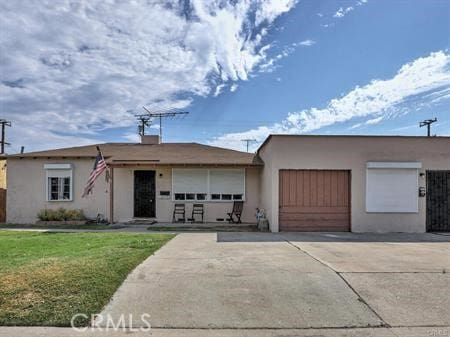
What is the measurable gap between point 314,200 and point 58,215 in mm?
10513

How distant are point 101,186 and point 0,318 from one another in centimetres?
1311

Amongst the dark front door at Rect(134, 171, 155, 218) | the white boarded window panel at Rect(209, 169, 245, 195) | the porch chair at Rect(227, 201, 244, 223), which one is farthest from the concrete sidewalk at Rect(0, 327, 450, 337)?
the dark front door at Rect(134, 171, 155, 218)

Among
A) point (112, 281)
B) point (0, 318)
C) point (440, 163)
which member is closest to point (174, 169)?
point (440, 163)

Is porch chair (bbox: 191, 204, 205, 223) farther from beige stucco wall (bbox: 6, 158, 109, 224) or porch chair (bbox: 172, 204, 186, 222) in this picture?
beige stucco wall (bbox: 6, 158, 109, 224)

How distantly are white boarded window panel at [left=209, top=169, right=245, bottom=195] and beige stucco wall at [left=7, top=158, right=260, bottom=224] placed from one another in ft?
0.96

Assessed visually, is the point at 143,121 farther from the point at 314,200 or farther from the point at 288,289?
the point at 288,289

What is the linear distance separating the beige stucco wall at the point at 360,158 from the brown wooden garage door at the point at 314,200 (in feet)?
0.76

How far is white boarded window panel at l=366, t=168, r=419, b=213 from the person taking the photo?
45.8 feet

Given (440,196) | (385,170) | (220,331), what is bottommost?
(220,331)

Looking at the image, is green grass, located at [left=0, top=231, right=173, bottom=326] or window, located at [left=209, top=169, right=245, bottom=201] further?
window, located at [left=209, top=169, right=245, bottom=201]

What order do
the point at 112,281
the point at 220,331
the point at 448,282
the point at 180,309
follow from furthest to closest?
→ the point at 448,282 → the point at 112,281 → the point at 180,309 → the point at 220,331

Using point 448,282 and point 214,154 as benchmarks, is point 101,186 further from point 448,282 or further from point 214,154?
point 448,282

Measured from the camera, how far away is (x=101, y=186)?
17.3 metres

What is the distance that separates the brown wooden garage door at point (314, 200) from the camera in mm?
13914
